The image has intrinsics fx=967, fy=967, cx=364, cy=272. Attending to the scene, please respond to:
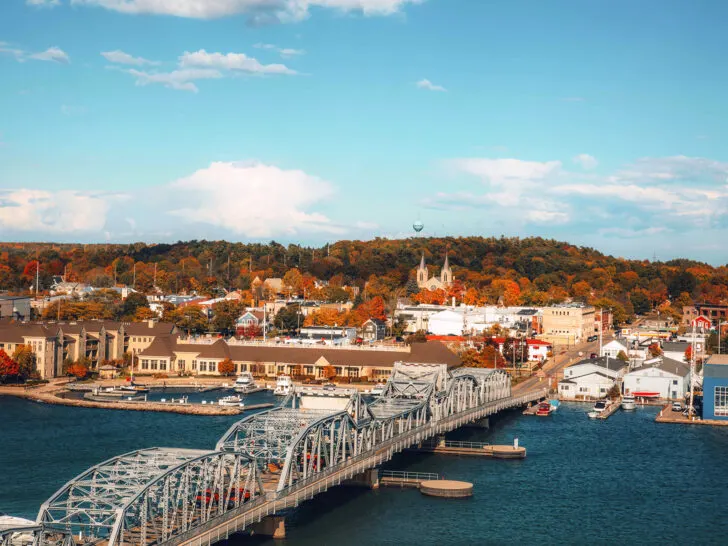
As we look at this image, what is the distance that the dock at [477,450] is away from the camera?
33562mm

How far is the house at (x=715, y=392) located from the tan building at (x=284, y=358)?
16257 millimetres

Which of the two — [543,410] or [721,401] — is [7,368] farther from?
[721,401]

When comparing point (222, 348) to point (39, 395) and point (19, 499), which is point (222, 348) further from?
point (19, 499)

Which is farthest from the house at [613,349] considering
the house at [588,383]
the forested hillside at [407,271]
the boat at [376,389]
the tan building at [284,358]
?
the forested hillside at [407,271]

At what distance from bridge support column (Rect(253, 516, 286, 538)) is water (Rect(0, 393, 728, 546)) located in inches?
9.9

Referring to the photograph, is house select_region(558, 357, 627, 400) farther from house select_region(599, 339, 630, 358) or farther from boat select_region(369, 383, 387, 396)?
house select_region(599, 339, 630, 358)

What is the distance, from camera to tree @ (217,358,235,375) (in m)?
53.7

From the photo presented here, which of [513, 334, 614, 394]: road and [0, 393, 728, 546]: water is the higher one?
[513, 334, 614, 394]: road

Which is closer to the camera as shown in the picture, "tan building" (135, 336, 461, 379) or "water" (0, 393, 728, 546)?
"water" (0, 393, 728, 546)

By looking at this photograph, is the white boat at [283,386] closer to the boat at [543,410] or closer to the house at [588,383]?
the boat at [543,410]

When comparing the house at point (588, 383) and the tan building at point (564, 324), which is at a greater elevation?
the tan building at point (564, 324)

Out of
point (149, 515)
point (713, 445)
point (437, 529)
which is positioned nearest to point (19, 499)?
point (149, 515)

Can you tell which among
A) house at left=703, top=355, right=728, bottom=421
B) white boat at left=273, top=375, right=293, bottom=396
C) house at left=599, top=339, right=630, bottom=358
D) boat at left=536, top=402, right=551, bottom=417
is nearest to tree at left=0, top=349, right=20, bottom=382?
white boat at left=273, top=375, right=293, bottom=396

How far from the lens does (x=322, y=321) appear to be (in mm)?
69250
